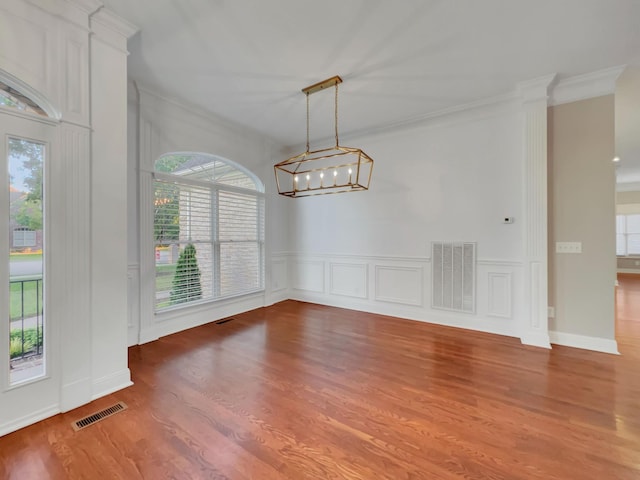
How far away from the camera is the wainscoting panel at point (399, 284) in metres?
4.32

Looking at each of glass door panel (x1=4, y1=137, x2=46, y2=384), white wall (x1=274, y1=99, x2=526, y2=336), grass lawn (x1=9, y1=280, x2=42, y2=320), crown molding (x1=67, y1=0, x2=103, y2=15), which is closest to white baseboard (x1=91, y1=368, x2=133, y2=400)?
glass door panel (x1=4, y1=137, x2=46, y2=384)

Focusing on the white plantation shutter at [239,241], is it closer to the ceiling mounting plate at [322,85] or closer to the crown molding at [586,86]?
the ceiling mounting plate at [322,85]

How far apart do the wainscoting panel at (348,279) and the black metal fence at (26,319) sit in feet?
12.7

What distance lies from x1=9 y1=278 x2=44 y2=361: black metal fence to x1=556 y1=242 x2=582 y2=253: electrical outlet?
202 inches

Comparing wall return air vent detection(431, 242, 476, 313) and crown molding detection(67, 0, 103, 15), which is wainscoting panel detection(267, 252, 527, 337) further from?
crown molding detection(67, 0, 103, 15)

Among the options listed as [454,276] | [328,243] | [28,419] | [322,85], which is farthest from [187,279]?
[454,276]

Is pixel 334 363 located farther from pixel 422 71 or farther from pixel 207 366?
pixel 422 71

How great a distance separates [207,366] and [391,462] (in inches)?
77.6

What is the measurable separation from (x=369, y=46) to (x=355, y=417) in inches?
125

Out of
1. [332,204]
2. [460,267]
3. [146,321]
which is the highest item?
[332,204]

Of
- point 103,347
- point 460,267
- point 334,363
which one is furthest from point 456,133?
point 103,347

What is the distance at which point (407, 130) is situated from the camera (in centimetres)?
438

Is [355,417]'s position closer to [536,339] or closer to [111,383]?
[111,383]

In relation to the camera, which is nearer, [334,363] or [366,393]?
[366,393]
